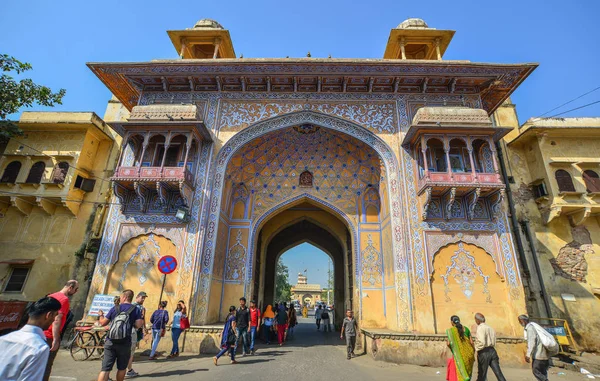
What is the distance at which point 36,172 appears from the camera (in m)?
11.2

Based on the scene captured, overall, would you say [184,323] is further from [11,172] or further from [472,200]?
[11,172]

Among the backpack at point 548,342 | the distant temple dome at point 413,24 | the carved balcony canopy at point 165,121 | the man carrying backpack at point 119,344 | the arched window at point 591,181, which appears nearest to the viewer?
the man carrying backpack at point 119,344

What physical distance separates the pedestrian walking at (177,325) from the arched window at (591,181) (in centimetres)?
1409

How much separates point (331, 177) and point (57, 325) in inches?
372

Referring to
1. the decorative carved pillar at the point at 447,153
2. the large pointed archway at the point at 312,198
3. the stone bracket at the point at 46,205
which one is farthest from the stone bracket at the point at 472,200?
the stone bracket at the point at 46,205

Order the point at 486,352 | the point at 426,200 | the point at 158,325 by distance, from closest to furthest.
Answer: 1. the point at 486,352
2. the point at 158,325
3. the point at 426,200

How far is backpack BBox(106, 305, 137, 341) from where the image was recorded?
4051 mm

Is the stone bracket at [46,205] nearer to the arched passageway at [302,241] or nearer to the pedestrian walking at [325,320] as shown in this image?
the arched passageway at [302,241]

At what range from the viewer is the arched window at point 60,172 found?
437 inches

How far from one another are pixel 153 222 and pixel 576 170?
49.4ft

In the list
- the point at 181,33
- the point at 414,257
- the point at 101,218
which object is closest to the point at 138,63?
the point at 181,33

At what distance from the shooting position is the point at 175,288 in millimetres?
8602

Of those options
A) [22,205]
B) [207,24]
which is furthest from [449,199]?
[22,205]

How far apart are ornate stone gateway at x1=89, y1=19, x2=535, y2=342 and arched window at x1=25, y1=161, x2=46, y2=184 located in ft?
13.1
